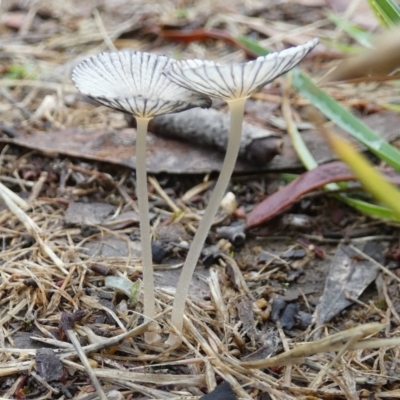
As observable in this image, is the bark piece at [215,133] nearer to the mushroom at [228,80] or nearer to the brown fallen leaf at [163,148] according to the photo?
the brown fallen leaf at [163,148]

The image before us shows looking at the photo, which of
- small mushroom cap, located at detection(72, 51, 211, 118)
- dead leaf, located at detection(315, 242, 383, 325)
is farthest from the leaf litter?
small mushroom cap, located at detection(72, 51, 211, 118)

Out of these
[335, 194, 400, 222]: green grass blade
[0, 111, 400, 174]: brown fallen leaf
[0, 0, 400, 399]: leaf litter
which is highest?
[0, 111, 400, 174]: brown fallen leaf

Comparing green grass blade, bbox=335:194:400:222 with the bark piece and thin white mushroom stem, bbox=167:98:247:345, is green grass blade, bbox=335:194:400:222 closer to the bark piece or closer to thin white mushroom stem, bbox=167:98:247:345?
the bark piece

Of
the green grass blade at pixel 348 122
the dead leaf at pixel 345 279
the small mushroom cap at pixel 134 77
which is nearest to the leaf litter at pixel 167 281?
the dead leaf at pixel 345 279

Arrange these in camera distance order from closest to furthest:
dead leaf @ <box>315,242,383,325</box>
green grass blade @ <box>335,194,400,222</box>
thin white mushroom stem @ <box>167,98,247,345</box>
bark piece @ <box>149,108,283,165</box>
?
thin white mushroom stem @ <box>167,98,247,345</box>, dead leaf @ <box>315,242,383,325</box>, green grass blade @ <box>335,194,400,222</box>, bark piece @ <box>149,108,283,165</box>

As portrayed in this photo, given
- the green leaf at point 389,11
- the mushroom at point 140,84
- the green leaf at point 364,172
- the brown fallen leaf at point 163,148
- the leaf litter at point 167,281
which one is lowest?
the leaf litter at point 167,281

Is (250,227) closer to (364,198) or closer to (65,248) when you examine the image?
(364,198)
